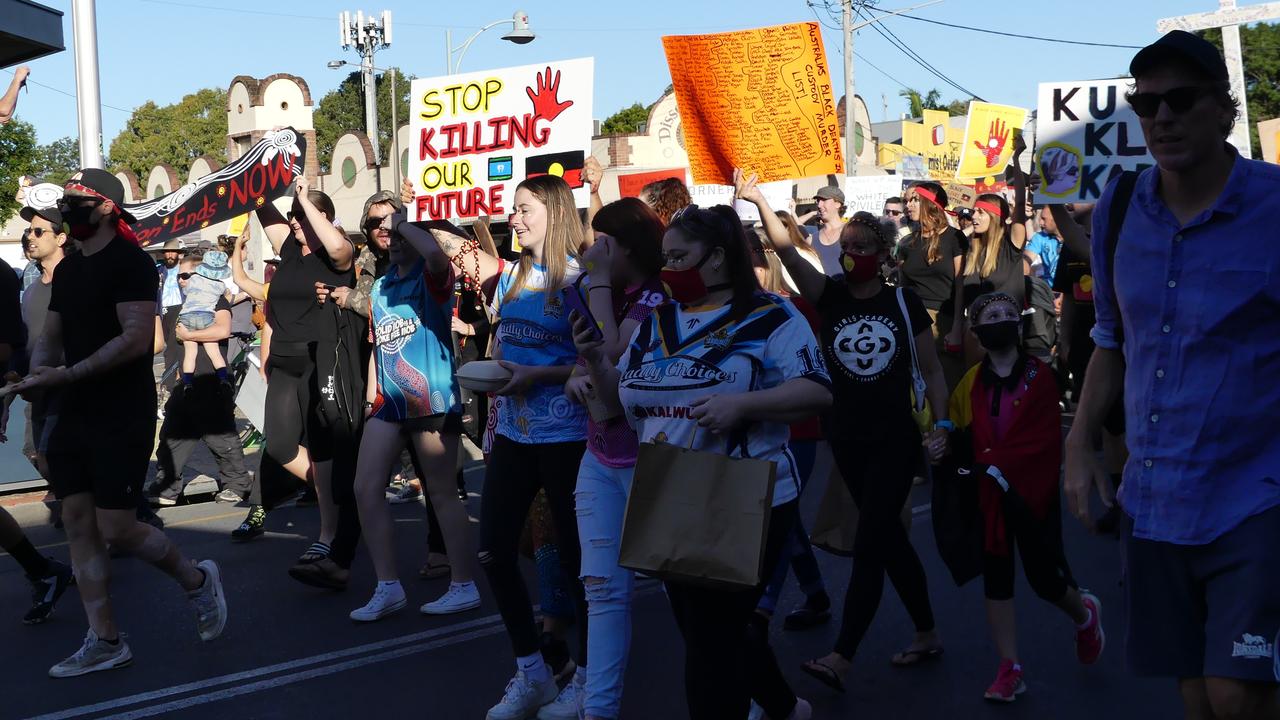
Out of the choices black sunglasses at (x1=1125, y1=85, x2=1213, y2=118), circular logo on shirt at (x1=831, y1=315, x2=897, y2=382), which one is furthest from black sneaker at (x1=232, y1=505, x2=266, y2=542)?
black sunglasses at (x1=1125, y1=85, x2=1213, y2=118)

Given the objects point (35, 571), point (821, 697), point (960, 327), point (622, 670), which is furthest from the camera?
point (960, 327)

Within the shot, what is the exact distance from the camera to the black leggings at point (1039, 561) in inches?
209

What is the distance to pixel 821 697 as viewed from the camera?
17.6 feet

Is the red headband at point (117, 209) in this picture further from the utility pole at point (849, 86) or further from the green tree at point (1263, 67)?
the green tree at point (1263, 67)

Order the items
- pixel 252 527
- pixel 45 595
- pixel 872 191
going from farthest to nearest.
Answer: pixel 872 191
pixel 252 527
pixel 45 595

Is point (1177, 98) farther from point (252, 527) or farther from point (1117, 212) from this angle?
point (252, 527)

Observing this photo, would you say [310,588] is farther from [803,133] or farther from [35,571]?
[803,133]

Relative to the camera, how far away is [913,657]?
Answer: 5.73 m

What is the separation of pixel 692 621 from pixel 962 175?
61.8 feet

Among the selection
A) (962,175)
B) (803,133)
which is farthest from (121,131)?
(803,133)

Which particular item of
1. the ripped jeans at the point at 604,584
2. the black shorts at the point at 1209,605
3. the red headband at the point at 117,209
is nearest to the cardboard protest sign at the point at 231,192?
the red headband at the point at 117,209

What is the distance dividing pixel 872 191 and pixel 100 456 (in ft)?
60.5

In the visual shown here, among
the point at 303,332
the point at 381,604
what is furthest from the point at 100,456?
the point at 303,332

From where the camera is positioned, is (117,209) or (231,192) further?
(231,192)
